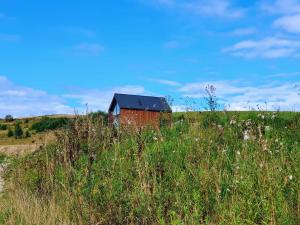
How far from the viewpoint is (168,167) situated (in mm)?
8328

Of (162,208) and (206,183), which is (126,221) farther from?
(206,183)

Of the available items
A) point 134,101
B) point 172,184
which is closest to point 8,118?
point 134,101

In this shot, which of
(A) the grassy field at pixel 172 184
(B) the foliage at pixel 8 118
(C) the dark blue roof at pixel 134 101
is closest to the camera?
(A) the grassy field at pixel 172 184

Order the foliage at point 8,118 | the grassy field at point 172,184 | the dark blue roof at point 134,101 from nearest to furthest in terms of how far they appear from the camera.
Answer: the grassy field at point 172,184 < the dark blue roof at point 134,101 < the foliage at point 8,118

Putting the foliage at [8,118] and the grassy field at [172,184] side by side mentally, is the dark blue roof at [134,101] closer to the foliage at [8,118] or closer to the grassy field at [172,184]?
the grassy field at [172,184]

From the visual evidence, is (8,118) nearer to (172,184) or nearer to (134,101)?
(134,101)

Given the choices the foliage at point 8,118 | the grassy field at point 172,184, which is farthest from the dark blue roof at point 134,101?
the foliage at point 8,118

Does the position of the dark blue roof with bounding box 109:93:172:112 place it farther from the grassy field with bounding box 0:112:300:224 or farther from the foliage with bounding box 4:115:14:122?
the foliage with bounding box 4:115:14:122

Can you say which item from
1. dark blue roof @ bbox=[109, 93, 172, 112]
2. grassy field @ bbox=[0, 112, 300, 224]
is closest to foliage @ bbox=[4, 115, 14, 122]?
dark blue roof @ bbox=[109, 93, 172, 112]

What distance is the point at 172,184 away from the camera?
7270 mm

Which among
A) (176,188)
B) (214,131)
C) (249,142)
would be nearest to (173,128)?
(214,131)

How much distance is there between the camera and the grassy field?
5766mm

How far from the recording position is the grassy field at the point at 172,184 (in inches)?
227

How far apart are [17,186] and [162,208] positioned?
579cm
